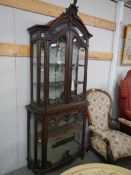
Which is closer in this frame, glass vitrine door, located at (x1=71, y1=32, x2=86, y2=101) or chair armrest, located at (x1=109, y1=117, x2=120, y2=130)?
glass vitrine door, located at (x1=71, y1=32, x2=86, y2=101)

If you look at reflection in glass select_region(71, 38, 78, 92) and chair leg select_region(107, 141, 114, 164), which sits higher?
reflection in glass select_region(71, 38, 78, 92)

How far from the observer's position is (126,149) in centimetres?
215

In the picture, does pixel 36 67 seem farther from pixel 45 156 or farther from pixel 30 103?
pixel 45 156

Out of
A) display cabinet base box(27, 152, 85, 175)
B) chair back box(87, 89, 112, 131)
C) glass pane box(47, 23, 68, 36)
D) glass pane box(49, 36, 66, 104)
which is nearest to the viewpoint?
glass pane box(47, 23, 68, 36)

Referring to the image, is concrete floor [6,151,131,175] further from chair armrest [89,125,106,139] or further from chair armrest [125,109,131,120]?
chair armrest [125,109,131,120]

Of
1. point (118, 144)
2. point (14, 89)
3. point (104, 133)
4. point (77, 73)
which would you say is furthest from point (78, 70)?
point (118, 144)

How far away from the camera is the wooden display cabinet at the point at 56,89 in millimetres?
1794

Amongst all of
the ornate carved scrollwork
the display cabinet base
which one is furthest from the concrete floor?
the ornate carved scrollwork

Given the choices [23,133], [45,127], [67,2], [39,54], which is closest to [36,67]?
[39,54]

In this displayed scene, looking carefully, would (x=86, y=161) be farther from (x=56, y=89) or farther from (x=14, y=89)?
(x=14, y=89)

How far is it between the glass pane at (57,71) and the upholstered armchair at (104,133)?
648 mm

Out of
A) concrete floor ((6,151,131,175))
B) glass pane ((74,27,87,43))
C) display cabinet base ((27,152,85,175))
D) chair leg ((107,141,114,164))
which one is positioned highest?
glass pane ((74,27,87,43))

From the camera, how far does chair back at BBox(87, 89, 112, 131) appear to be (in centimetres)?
249

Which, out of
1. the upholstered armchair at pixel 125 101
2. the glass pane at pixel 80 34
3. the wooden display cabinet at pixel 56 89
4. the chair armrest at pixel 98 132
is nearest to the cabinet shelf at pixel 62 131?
the wooden display cabinet at pixel 56 89
